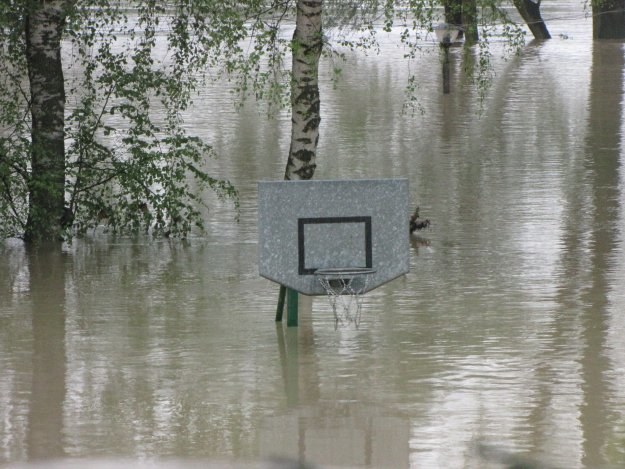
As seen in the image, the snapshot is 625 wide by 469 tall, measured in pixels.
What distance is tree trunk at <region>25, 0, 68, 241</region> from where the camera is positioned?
13.3 meters

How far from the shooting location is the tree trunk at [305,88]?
42.1ft

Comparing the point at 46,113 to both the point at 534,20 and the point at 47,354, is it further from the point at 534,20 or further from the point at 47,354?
the point at 534,20

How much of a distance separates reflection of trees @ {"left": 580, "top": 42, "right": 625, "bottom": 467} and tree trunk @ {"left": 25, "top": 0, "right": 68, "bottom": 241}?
5.25 m

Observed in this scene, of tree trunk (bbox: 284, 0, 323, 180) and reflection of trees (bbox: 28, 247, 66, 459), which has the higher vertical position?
tree trunk (bbox: 284, 0, 323, 180)

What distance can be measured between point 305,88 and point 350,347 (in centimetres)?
467

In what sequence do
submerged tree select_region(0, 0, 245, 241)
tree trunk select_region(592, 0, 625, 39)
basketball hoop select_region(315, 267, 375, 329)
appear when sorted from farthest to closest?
tree trunk select_region(592, 0, 625, 39) → submerged tree select_region(0, 0, 245, 241) → basketball hoop select_region(315, 267, 375, 329)

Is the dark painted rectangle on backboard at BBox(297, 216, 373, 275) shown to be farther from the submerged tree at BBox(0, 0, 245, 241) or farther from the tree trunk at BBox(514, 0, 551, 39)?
the tree trunk at BBox(514, 0, 551, 39)

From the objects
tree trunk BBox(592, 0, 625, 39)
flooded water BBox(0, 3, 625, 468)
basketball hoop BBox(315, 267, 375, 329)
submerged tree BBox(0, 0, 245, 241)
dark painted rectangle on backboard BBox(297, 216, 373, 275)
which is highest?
tree trunk BBox(592, 0, 625, 39)

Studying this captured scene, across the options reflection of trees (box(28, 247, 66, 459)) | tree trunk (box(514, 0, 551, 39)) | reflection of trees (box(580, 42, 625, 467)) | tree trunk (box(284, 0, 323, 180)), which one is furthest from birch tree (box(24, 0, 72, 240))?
tree trunk (box(514, 0, 551, 39))

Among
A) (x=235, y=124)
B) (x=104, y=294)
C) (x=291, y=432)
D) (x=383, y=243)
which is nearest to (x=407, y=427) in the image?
(x=291, y=432)

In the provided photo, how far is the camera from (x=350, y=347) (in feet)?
29.8

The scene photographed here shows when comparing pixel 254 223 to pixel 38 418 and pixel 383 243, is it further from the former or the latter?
pixel 38 418

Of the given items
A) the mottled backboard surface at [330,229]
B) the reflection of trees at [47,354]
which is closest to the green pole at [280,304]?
the mottled backboard surface at [330,229]

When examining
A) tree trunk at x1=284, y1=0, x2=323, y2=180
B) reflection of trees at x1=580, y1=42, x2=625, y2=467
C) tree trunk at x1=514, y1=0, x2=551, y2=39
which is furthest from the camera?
tree trunk at x1=514, y1=0, x2=551, y2=39
